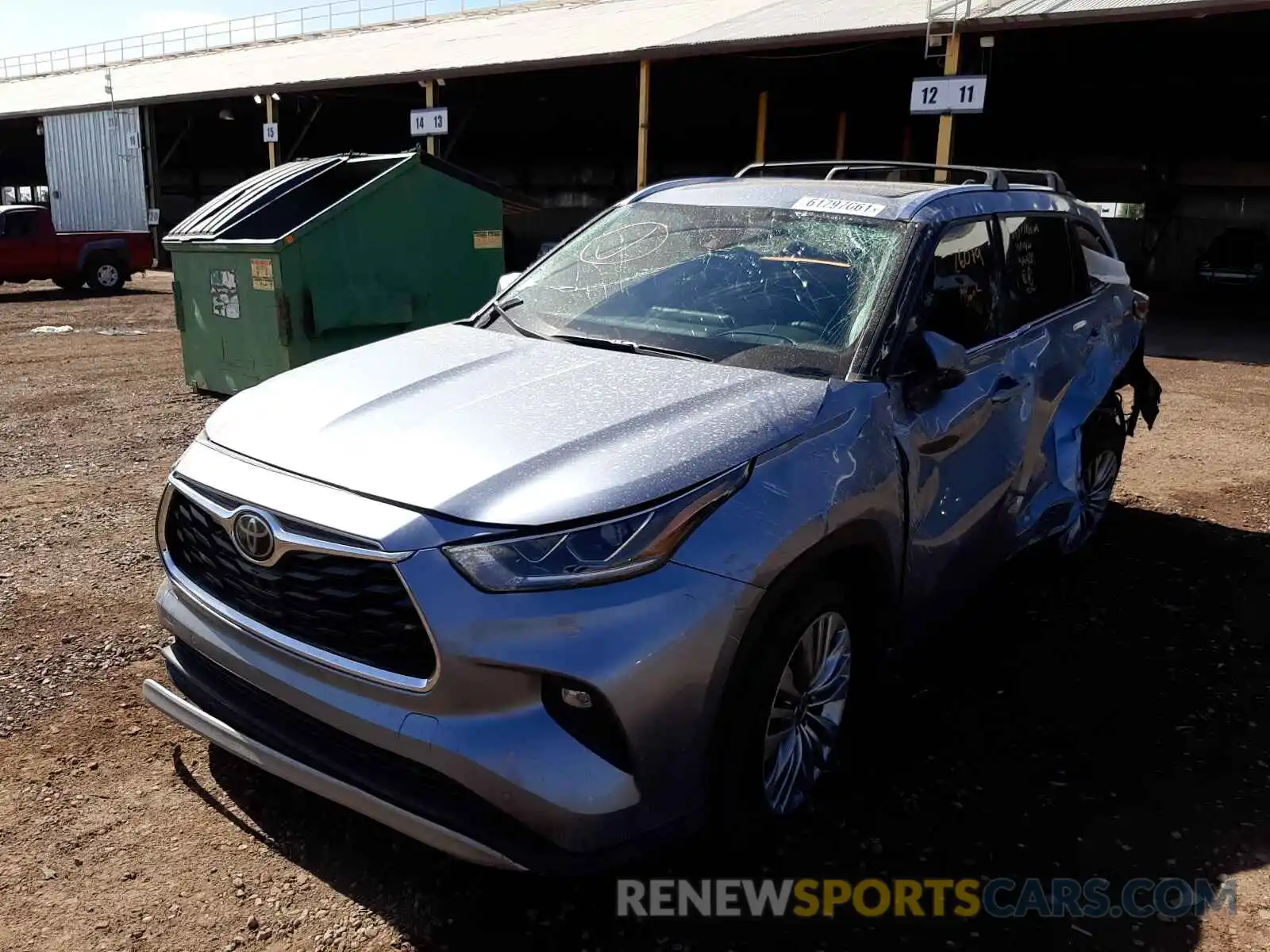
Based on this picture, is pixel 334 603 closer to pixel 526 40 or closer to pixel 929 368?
pixel 929 368

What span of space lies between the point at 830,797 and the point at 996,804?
0.51 metres

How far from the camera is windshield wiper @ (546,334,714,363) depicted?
3178mm

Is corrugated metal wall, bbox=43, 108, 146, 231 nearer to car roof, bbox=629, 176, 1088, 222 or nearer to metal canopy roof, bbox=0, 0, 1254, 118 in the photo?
metal canopy roof, bbox=0, 0, 1254, 118

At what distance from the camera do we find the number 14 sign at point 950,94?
13508 mm

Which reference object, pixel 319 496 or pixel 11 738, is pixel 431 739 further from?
pixel 11 738

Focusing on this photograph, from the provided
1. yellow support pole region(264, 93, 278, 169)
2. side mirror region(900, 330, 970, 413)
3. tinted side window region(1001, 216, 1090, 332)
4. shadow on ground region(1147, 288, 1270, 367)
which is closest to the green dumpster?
tinted side window region(1001, 216, 1090, 332)

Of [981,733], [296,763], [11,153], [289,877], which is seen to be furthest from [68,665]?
[11,153]

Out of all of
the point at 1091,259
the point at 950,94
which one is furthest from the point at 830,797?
the point at 950,94

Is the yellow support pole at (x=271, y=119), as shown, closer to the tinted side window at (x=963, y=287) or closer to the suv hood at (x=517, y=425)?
the suv hood at (x=517, y=425)

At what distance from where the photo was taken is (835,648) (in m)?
2.90

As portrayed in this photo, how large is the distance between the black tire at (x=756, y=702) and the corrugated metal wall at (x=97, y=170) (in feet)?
93.6

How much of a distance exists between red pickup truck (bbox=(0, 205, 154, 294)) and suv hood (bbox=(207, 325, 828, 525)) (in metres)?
18.2

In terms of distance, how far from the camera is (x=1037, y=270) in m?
4.25

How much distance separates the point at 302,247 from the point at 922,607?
588 cm
